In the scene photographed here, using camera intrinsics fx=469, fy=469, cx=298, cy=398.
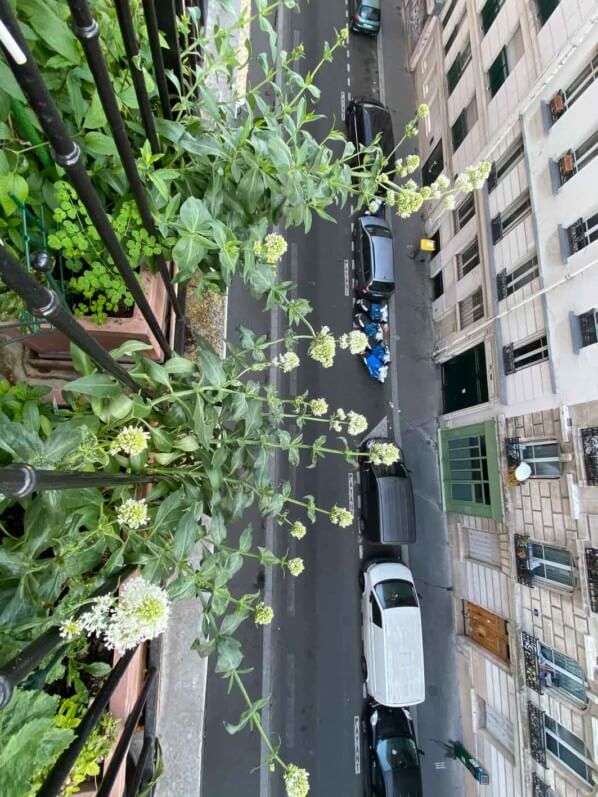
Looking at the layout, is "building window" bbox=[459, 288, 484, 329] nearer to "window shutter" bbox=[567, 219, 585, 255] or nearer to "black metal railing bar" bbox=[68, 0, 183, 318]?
"window shutter" bbox=[567, 219, 585, 255]

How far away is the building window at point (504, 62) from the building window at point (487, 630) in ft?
31.5

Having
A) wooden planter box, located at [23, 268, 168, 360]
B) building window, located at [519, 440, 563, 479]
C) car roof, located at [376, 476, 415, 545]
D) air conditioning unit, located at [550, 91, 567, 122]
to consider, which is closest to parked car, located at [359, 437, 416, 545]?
car roof, located at [376, 476, 415, 545]

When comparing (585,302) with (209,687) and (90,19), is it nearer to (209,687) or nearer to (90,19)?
(90,19)

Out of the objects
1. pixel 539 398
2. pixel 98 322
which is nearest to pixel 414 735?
pixel 539 398

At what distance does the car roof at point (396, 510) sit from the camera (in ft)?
30.6

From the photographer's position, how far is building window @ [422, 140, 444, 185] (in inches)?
429

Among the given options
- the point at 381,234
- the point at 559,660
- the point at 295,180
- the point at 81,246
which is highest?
the point at 381,234

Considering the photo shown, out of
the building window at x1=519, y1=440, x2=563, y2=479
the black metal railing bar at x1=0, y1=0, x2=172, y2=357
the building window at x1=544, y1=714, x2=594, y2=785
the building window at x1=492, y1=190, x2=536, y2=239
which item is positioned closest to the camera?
the black metal railing bar at x1=0, y1=0, x2=172, y2=357

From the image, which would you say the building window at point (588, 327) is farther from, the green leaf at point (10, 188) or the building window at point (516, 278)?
the green leaf at point (10, 188)

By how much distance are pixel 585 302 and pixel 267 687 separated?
8.41m

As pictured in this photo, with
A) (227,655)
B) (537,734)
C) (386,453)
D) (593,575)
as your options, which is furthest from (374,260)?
(227,655)

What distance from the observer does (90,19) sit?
1075mm

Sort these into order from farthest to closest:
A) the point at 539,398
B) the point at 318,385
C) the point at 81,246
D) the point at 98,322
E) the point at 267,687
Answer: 1. the point at 318,385
2. the point at 267,687
3. the point at 539,398
4. the point at 98,322
5. the point at 81,246

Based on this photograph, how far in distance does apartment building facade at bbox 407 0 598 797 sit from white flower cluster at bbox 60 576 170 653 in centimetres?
644
